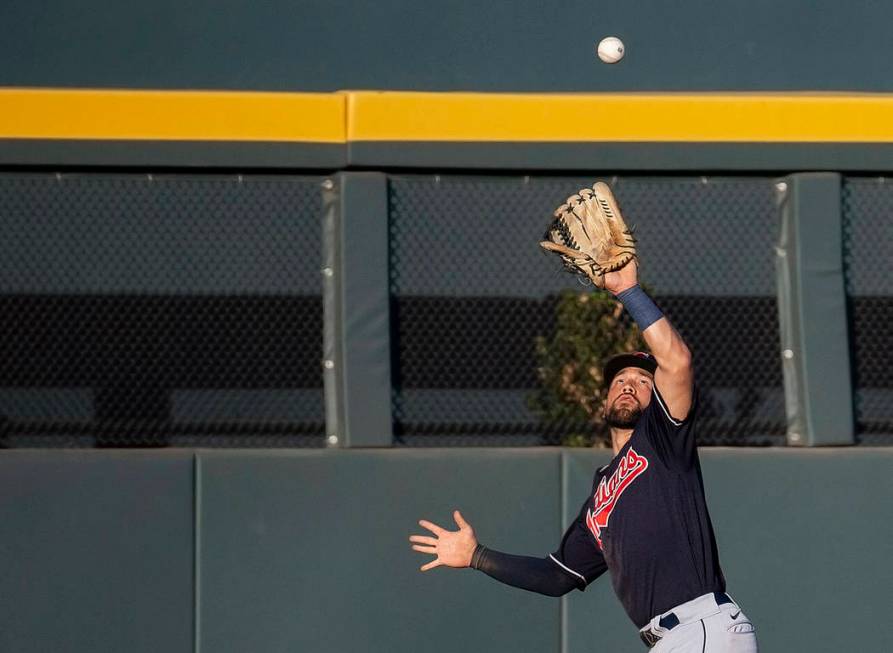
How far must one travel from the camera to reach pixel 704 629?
3.54 metres

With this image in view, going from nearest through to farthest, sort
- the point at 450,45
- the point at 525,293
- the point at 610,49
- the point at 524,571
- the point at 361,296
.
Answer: the point at 524,571
the point at 361,296
the point at 525,293
the point at 610,49
the point at 450,45

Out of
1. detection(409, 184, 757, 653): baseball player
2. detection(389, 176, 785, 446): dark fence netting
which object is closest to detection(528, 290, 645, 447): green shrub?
detection(389, 176, 785, 446): dark fence netting

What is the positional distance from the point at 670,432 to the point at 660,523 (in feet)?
0.90

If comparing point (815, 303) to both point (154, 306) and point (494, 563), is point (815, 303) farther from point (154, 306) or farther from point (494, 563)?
point (154, 306)

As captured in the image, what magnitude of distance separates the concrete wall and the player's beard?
130 centimetres

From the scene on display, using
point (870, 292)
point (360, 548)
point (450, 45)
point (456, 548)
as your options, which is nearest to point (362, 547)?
point (360, 548)

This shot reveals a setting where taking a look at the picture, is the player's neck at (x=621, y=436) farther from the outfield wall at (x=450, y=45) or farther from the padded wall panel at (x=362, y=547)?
the outfield wall at (x=450, y=45)

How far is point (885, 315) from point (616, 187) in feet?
4.54

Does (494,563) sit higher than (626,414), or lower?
lower

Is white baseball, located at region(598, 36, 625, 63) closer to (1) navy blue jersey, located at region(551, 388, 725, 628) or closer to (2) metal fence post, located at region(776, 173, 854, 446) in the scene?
(2) metal fence post, located at region(776, 173, 854, 446)

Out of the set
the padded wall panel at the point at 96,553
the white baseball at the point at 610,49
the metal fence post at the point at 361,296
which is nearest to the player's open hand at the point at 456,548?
the metal fence post at the point at 361,296

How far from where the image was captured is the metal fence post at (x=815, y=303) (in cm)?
555

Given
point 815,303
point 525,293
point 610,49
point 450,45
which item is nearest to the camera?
point 815,303

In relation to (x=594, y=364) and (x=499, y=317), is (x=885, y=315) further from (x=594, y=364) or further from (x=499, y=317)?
(x=499, y=317)
